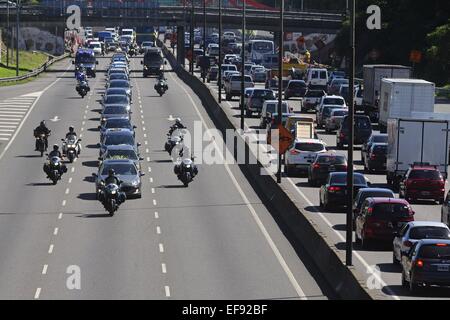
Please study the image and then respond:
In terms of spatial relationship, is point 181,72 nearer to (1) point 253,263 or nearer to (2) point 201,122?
(2) point 201,122

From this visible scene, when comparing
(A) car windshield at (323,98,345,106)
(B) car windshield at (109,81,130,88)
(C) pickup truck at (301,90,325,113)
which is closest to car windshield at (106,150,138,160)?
(A) car windshield at (323,98,345,106)

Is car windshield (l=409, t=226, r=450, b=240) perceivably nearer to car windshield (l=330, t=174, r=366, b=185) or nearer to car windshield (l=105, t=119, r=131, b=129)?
car windshield (l=330, t=174, r=366, b=185)

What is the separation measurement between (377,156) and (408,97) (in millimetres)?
9381

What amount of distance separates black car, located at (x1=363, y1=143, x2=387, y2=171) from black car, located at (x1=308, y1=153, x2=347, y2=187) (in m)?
5.57

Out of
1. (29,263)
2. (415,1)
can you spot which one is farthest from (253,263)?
(415,1)

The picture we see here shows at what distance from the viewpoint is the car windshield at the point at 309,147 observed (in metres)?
62.3

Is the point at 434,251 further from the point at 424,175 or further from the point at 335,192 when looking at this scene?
the point at 424,175

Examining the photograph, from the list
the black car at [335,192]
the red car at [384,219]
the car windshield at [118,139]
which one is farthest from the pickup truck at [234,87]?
the red car at [384,219]

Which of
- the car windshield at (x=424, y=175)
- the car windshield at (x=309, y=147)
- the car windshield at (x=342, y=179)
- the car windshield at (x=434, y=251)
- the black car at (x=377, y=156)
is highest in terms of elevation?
the car windshield at (x=434, y=251)

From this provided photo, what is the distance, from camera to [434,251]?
34312 mm

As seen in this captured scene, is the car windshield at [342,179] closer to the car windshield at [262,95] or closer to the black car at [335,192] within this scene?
the black car at [335,192]

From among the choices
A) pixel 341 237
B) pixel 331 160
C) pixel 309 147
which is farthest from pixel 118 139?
pixel 341 237

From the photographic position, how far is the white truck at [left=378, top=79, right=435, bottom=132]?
234ft

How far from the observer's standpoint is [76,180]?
60.4 m
